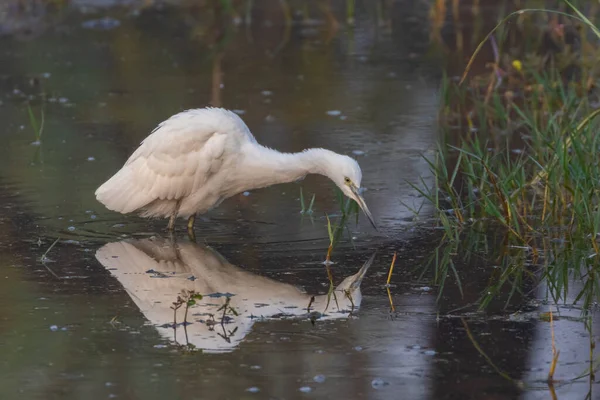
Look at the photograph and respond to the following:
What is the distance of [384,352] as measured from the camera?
541 cm

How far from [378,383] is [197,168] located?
3.22 meters

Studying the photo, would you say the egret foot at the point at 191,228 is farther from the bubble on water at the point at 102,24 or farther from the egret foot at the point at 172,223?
the bubble on water at the point at 102,24

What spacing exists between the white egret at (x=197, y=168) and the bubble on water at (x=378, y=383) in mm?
2710

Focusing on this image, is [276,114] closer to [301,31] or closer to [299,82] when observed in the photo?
[299,82]

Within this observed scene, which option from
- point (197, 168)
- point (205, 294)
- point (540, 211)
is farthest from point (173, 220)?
point (540, 211)

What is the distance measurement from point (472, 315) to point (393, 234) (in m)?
1.83

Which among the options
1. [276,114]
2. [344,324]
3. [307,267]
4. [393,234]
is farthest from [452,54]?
[344,324]

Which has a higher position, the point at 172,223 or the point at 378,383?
the point at 378,383

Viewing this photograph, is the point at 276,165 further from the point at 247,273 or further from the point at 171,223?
the point at 247,273

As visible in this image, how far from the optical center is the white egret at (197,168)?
25.6ft

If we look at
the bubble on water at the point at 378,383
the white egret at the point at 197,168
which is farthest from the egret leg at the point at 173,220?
the bubble on water at the point at 378,383

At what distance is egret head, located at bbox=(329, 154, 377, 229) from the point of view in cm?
733

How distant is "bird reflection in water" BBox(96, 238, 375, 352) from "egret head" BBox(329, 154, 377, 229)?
1.35ft

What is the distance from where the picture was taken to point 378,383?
16.5 ft
